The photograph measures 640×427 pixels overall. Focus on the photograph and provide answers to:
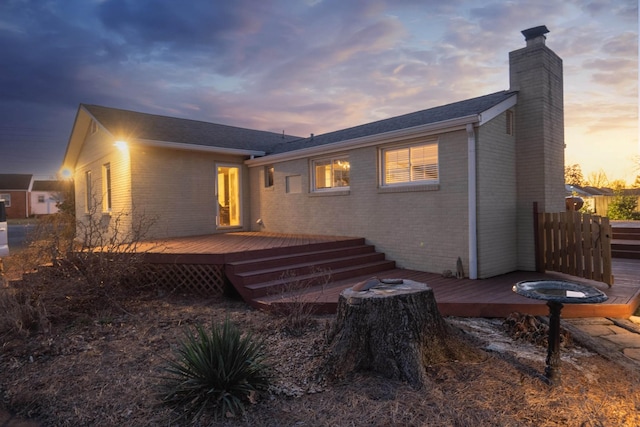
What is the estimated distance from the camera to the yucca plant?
2.79 metres

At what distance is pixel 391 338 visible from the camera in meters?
Answer: 3.35

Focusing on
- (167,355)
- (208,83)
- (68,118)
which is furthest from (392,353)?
(68,118)

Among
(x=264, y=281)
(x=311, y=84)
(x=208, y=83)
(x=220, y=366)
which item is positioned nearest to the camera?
(x=220, y=366)

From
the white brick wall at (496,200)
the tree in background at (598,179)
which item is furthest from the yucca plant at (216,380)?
the tree in background at (598,179)

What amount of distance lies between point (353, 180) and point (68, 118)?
1080 inches

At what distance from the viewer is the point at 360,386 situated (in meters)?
3.14

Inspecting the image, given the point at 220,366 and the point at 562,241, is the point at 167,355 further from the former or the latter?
the point at 562,241

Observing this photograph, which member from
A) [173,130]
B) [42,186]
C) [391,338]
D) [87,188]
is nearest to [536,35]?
[391,338]

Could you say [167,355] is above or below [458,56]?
below

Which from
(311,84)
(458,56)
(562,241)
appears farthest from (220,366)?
(311,84)

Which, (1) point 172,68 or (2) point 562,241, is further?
(1) point 172,68

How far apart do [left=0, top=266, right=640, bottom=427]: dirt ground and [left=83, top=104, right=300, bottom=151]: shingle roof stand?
7.33 metres

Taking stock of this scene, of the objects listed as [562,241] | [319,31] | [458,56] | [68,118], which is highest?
[68,118]

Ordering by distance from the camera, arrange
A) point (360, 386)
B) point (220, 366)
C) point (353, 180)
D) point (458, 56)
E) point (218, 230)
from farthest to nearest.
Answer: point (218, 230) < point (458, 56) < point (353, 180) < point (360, 386) < point (220, 366)
